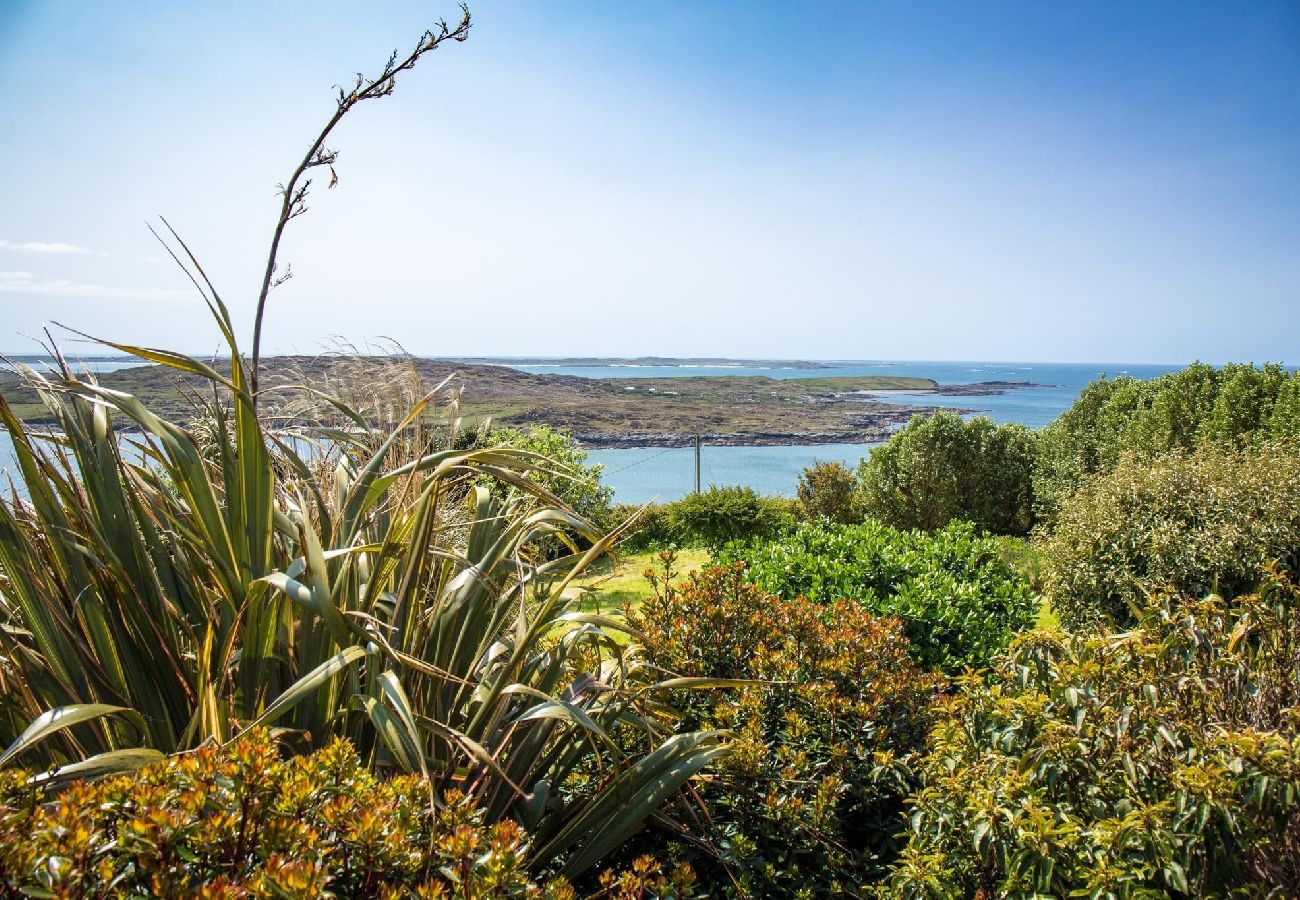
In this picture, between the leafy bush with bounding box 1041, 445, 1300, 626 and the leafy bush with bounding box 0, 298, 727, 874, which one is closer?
the leafy bush with bounding box 0, 298, 727, 874

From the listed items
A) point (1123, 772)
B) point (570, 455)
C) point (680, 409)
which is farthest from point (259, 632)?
point (680, 409)

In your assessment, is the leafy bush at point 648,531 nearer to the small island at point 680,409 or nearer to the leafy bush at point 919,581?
the small island at point 680,409

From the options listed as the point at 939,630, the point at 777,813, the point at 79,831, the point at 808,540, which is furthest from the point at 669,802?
the point at 808,540

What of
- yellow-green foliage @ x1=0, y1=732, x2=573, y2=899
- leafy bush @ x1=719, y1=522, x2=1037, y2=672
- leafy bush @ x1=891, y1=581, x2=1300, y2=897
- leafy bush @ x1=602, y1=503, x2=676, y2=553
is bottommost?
leafy bush @ x1=602, y1=503, x2=676, y2=553

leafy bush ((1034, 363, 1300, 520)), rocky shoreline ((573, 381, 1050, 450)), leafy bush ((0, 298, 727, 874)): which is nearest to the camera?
leafy bush ((0, 298, 727, 874))

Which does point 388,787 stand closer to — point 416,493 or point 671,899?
point 671,899

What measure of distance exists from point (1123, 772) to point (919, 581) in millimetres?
2428

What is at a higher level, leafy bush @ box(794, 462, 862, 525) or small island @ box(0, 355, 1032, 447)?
small island @ box(0, 355, 1032, 447)

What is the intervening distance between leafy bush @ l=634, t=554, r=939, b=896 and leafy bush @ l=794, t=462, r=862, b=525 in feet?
40.1

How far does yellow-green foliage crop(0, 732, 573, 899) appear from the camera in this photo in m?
0.90

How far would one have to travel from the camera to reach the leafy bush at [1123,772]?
1.42m

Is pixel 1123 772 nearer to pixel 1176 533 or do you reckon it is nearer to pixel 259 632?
pixel 259 632

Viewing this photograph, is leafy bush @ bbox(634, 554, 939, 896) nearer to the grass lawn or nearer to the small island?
the grass lawn

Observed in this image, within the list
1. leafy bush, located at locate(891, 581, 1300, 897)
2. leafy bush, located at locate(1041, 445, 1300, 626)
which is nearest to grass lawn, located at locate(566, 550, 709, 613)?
leafy bush, located at locate(1041, 445, 1300, 626)
